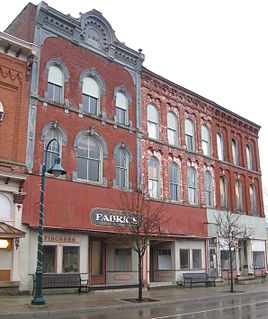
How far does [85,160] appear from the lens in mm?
22781

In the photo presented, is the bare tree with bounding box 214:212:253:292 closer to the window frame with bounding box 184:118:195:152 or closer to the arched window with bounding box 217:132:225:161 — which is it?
the arched window with bounding box 217:132:225:161

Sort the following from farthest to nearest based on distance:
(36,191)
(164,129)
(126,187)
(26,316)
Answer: (164,129), (126,187), (36,191), (26,316)

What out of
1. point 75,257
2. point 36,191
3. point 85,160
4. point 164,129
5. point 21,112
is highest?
point 164,129

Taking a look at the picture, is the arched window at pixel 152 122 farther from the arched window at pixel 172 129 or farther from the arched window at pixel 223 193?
the arched window at pixel 223 193

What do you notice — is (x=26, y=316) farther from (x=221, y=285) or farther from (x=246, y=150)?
(x=246, y=150)

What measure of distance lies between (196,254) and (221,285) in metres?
2.66

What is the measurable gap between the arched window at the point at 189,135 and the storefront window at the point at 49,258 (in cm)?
1375

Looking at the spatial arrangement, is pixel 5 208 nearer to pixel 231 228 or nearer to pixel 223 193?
pixel 231 228

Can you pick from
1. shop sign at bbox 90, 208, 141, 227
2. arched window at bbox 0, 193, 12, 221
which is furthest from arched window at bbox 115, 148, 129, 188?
arched window at bbox 0, 193, 12, 221

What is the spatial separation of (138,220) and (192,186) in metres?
11.0

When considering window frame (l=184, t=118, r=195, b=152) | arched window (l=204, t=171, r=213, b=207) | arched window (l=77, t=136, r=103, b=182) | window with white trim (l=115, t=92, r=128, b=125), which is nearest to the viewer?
arched window (l=77, t=136, r=103, b=182)

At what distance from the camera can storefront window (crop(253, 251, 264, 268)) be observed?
34250 millimetres

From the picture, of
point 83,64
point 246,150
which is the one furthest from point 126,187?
point 246,150

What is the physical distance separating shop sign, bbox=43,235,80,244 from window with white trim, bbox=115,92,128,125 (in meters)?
7.91
